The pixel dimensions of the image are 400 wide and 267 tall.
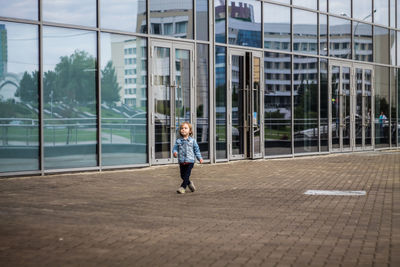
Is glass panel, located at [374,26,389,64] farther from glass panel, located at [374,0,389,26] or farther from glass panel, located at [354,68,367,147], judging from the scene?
glass panel, located at [354,68,367,147]

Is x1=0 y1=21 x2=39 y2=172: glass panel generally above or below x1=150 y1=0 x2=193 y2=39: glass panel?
below

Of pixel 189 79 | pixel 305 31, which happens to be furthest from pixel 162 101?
pixel 305 31

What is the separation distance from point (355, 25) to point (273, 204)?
16315 millimetres

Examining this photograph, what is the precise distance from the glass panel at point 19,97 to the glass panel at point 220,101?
20.0 ft

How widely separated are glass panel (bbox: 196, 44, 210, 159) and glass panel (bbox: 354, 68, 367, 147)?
8.35 m

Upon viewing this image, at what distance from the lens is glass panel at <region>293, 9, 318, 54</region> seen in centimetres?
2161


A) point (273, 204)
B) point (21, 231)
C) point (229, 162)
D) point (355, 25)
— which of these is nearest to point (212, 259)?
point (21, 231)

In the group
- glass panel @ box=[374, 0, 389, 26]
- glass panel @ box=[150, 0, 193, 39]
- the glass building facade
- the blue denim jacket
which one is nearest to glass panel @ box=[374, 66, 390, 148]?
the glass building facade

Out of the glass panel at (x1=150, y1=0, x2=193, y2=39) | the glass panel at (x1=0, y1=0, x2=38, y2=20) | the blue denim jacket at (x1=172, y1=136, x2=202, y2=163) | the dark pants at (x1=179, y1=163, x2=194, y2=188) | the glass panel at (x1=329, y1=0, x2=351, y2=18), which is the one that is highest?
the glass panel at (x1=329, y1=0, x2=351, y2=18)

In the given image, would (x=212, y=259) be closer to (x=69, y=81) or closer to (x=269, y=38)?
(x=69, y=81)

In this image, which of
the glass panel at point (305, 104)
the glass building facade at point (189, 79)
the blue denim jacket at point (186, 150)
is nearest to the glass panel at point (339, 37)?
the glass building facade at point (189, 79)

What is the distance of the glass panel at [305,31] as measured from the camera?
21.6 m

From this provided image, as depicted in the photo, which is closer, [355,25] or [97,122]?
[97,122]

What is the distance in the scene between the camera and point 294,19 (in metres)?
21.5
